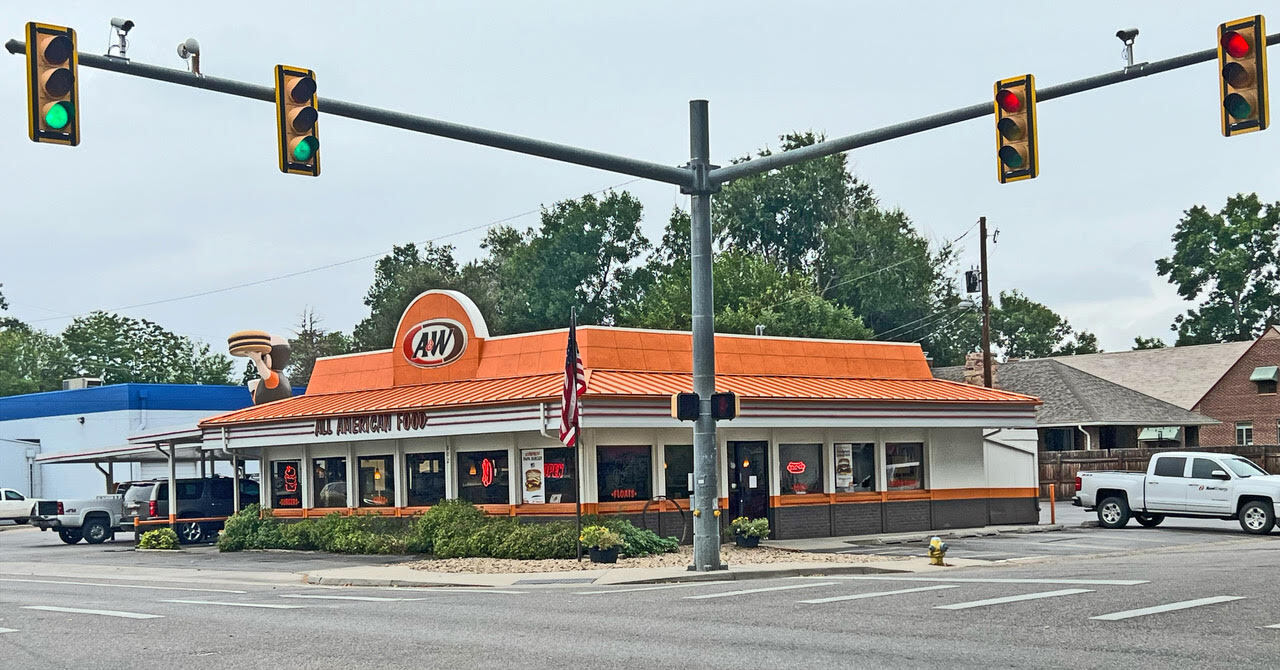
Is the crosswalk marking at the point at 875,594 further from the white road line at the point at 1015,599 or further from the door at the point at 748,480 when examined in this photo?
the door at the point at 748,480

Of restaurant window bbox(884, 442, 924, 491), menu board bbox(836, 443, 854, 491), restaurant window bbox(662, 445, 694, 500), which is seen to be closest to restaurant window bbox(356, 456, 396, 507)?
restaurant window bbox(662, 445, 694, 500)

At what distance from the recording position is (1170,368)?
6462cm

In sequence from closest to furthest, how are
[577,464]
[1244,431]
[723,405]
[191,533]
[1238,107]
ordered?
1. [1238,107]
2. [723,405]
3. [577,464]
4. [191,533]
5. [1244,431]

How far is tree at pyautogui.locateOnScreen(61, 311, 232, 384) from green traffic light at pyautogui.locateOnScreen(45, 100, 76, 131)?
3691 inches

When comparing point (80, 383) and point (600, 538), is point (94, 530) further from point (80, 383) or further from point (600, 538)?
point (80, 383)

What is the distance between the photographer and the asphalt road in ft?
40.8

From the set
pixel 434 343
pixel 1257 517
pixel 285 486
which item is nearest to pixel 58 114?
pixel 434 343

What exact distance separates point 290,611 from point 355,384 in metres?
17.1

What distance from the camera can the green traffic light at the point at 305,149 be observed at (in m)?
14.4

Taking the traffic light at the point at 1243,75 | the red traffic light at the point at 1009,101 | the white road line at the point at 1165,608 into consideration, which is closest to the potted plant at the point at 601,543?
the white road line at the point at 1165,608

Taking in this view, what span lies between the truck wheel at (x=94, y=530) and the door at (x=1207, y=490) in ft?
99.7

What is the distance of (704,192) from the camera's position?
2236cm

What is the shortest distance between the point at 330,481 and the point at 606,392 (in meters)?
9.39

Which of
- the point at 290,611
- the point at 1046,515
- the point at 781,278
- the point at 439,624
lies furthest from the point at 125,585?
the point at 781,278
